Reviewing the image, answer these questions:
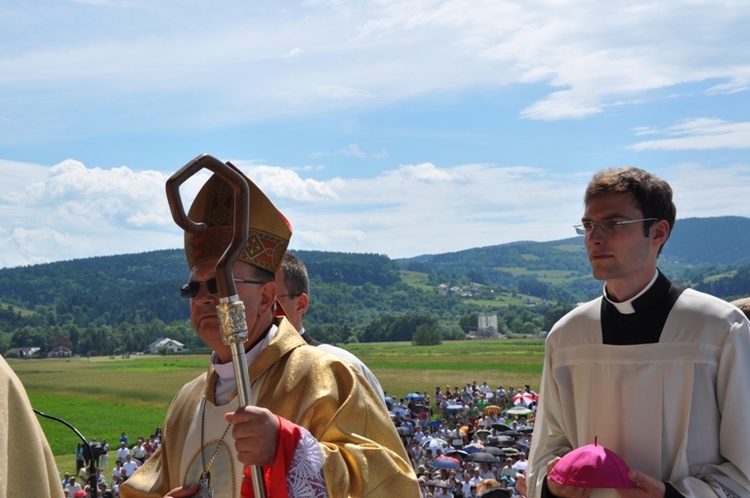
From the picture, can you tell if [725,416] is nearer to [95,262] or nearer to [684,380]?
[684,380]

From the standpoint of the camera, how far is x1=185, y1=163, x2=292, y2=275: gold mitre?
3.48 metres

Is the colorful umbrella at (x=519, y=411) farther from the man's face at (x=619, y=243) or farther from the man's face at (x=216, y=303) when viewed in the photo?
the man's face at (x=216, y=303)

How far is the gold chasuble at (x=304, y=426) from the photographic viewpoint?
10.3 feet

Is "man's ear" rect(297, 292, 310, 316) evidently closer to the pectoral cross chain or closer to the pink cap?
the pectoral cross chain

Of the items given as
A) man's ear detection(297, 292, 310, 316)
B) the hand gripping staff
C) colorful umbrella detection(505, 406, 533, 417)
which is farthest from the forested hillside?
the hand gripping staff

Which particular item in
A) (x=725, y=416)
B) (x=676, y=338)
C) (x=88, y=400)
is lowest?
(x=88, y=400)

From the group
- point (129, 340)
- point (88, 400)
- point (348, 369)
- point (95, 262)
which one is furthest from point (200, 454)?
point (95, 262)

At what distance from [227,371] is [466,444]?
102ft

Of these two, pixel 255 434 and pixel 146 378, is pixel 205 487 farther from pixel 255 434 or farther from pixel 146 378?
pixel 146 378

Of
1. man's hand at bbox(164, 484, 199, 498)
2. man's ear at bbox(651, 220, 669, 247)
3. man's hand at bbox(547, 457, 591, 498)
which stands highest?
man's ear at bbox(651, 220, 669, 247)

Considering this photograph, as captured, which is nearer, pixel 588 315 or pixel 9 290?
pixel 588 315

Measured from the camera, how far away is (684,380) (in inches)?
154

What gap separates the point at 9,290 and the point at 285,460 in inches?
6678

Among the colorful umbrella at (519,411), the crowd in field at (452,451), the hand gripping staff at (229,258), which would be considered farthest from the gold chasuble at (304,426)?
the colorful umbrella at (519,411)
